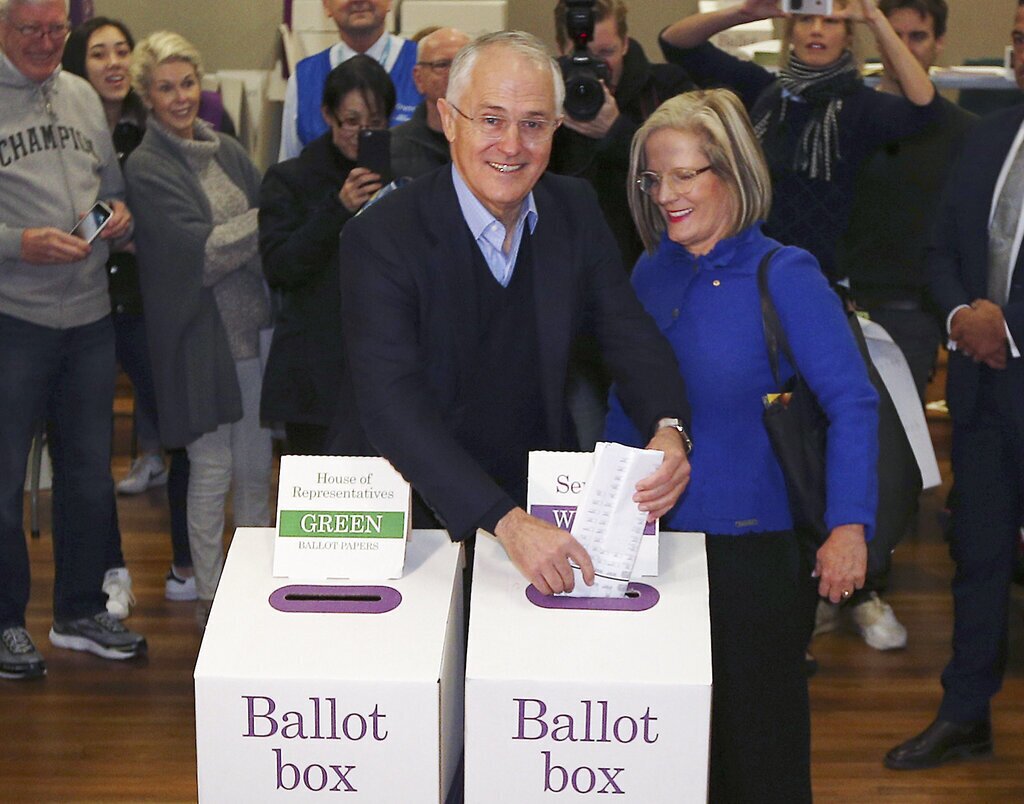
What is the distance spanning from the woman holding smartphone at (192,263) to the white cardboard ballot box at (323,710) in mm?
2030

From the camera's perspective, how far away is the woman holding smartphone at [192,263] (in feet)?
12.4

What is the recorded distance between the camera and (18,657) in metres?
3.69

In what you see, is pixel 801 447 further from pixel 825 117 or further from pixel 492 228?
pixel 825 117

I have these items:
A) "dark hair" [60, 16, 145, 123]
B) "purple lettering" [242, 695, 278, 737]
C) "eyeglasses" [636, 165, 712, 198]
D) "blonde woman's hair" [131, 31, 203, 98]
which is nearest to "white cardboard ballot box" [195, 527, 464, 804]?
"purple lettering" [242, 695, 278, 737]

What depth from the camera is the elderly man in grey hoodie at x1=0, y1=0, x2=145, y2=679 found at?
3.47m

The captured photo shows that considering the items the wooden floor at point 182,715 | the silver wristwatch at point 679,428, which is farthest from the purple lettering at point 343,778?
the wooden floor at point 182,715

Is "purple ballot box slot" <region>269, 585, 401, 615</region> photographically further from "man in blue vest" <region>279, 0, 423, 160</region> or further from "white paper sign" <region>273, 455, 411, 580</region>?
"man in blue vest" <region>279, 0, 423, 160</region>

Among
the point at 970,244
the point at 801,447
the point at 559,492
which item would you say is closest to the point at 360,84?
the point at 970,244

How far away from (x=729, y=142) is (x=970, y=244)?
3.61 ft

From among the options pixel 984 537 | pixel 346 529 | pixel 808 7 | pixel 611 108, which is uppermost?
pixel 808 7

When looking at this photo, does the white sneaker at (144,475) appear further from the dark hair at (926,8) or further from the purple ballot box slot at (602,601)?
the purple ballot box slot at (602,601)

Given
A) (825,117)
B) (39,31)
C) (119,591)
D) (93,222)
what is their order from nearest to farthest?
(825,117)
(39,31)
(93,222)
(119,591)

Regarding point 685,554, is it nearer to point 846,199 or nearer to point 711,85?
point 846,199

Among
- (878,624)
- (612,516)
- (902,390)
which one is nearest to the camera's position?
(612,516)
